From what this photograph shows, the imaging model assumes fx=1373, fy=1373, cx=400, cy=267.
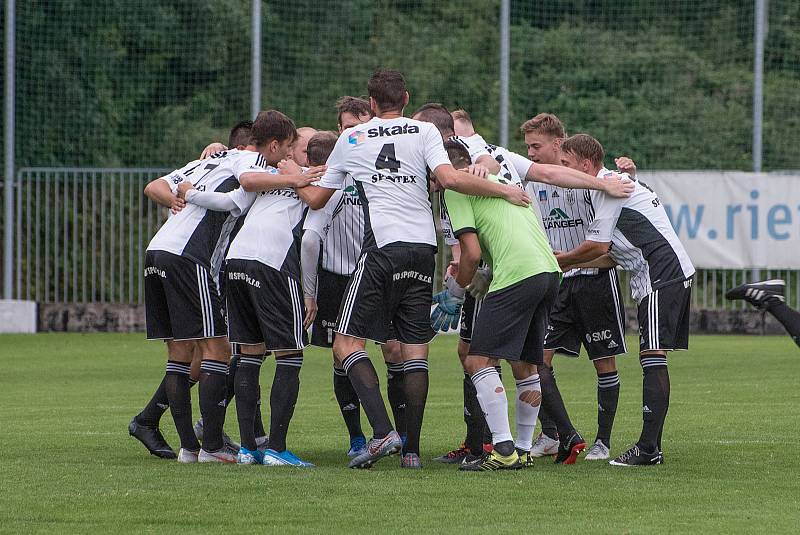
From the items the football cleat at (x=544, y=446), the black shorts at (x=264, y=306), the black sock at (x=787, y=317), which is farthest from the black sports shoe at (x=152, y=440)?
the black sock at (x=787, y=317)

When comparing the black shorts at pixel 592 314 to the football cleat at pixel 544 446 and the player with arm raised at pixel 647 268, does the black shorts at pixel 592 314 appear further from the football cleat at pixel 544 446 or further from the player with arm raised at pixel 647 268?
the football cleat at pixel 544 446

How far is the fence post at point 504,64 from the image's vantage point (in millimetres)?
20391

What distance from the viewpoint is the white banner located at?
2025 cm

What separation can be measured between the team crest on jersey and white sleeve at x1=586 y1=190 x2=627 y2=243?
147 centimetres

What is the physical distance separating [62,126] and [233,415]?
40.3 ft

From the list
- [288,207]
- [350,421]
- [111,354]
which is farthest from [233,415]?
[111,354]

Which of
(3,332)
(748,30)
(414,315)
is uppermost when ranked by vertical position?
(748,30)

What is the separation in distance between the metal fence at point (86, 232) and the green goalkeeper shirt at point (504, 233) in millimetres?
13077

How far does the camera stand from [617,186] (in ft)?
26.5

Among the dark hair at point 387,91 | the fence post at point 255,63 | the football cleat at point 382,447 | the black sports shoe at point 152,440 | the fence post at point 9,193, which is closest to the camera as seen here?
the football cleat at point 382,447

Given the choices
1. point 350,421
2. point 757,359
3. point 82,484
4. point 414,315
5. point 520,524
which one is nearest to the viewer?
→ point 520,524

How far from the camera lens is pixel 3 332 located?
68.4 ft

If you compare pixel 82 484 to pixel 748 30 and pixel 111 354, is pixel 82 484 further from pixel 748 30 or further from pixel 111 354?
pixel 748 30

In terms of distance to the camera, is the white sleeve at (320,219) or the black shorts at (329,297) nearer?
the white sleeve at (320,219)
